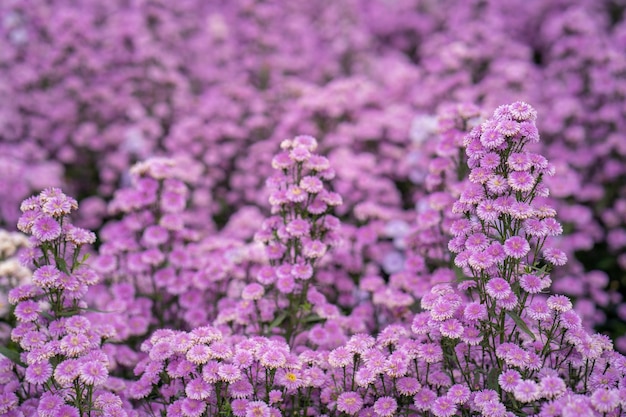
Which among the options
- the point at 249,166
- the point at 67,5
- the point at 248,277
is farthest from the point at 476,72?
the point at 67,5

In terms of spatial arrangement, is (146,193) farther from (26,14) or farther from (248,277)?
(26,14)

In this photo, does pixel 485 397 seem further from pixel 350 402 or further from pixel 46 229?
pixel 46 229

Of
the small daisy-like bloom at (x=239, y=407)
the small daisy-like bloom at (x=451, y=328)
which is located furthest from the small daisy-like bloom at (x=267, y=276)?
the small daisy-like bloom at (x=451, y=328)

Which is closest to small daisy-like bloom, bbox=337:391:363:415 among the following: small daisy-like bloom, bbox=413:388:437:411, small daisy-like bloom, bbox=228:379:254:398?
small daisy-like bloom, bbox=413:388:437:411

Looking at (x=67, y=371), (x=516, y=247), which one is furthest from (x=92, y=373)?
(x=516, y=247)

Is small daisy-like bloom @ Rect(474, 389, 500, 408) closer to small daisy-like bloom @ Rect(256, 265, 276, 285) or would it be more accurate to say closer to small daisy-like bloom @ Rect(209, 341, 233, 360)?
small daisy-like bloom @ Rect(209, 341, 233, 360)

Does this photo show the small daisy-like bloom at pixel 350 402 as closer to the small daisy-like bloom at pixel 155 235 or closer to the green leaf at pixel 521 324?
the green leaf at pixel 521 324
